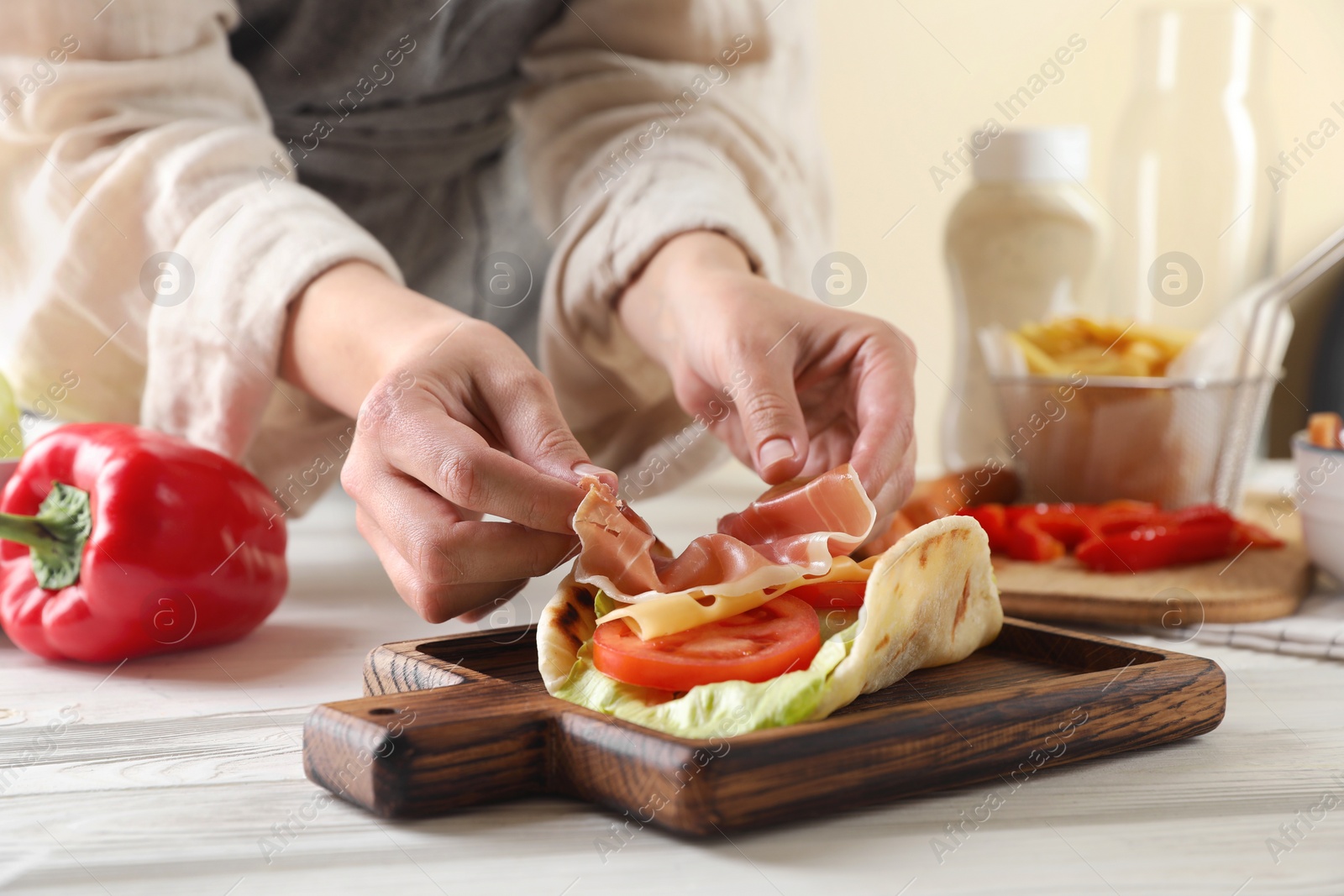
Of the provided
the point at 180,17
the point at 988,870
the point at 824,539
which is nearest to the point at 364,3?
the point at 180,17

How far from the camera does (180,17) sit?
1.45 m

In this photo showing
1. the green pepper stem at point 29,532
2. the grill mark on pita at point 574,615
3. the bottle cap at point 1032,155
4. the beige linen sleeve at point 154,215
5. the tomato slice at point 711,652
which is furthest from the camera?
the bottle cap at point 1032,155

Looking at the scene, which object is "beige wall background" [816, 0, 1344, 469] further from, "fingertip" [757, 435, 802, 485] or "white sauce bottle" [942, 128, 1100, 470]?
"fingertip" [757, 435, 802, 485]

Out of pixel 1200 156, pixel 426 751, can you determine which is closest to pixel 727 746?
pixel 426 751

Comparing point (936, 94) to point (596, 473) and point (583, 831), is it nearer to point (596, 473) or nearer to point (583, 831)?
point (596, 473)

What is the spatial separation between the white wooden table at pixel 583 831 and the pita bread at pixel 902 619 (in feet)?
0.34

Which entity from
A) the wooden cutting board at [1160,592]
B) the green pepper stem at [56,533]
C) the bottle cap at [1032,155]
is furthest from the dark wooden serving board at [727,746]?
the bottle cap at [1032,155]

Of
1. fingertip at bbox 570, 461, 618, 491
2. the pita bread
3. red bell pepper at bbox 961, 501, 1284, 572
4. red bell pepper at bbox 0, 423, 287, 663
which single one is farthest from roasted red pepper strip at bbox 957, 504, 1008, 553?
red bell pepper at bbox 0, 423, 287, 663

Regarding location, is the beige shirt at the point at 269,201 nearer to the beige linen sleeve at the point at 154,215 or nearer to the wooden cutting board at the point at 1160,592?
the beige linen sleeve at the point at 154,215

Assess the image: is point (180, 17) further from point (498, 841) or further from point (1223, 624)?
point (1223, 624)

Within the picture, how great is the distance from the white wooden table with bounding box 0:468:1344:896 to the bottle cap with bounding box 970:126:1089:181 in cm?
120

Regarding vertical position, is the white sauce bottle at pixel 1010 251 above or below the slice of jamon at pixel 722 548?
below

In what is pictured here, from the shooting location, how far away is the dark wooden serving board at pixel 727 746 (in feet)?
2.42

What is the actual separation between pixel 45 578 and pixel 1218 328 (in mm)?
1602
